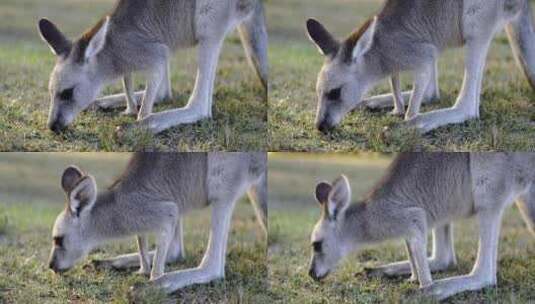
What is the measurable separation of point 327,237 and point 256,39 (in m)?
1.80

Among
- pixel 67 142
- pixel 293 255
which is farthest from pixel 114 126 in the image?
pixel 293 255

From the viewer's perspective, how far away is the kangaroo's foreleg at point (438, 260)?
9078 mm

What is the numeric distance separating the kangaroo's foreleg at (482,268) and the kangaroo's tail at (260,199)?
4.81ft

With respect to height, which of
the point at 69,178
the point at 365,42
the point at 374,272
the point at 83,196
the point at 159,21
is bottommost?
the point at 374,272

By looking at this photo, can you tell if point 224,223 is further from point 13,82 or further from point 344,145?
point 13,82

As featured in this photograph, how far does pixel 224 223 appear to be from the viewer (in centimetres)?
887

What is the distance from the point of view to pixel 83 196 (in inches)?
343

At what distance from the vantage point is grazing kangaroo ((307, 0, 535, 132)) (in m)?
8.94

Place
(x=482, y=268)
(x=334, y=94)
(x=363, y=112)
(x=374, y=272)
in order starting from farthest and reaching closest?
(x=363, y=112) < (x=374, y=272) < (x=334, y=94) < (x=482, y=268)

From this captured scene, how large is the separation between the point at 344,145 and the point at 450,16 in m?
1.30

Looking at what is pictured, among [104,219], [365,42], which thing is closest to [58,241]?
[104,219]

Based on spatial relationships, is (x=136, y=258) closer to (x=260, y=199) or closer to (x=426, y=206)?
(x=260, y=199)

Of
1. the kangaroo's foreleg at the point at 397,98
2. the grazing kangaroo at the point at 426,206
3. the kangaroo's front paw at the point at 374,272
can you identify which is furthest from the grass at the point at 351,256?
the kangaroo's foreleg at the point at 397,98

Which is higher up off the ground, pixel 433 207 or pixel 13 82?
pixel 13 82
